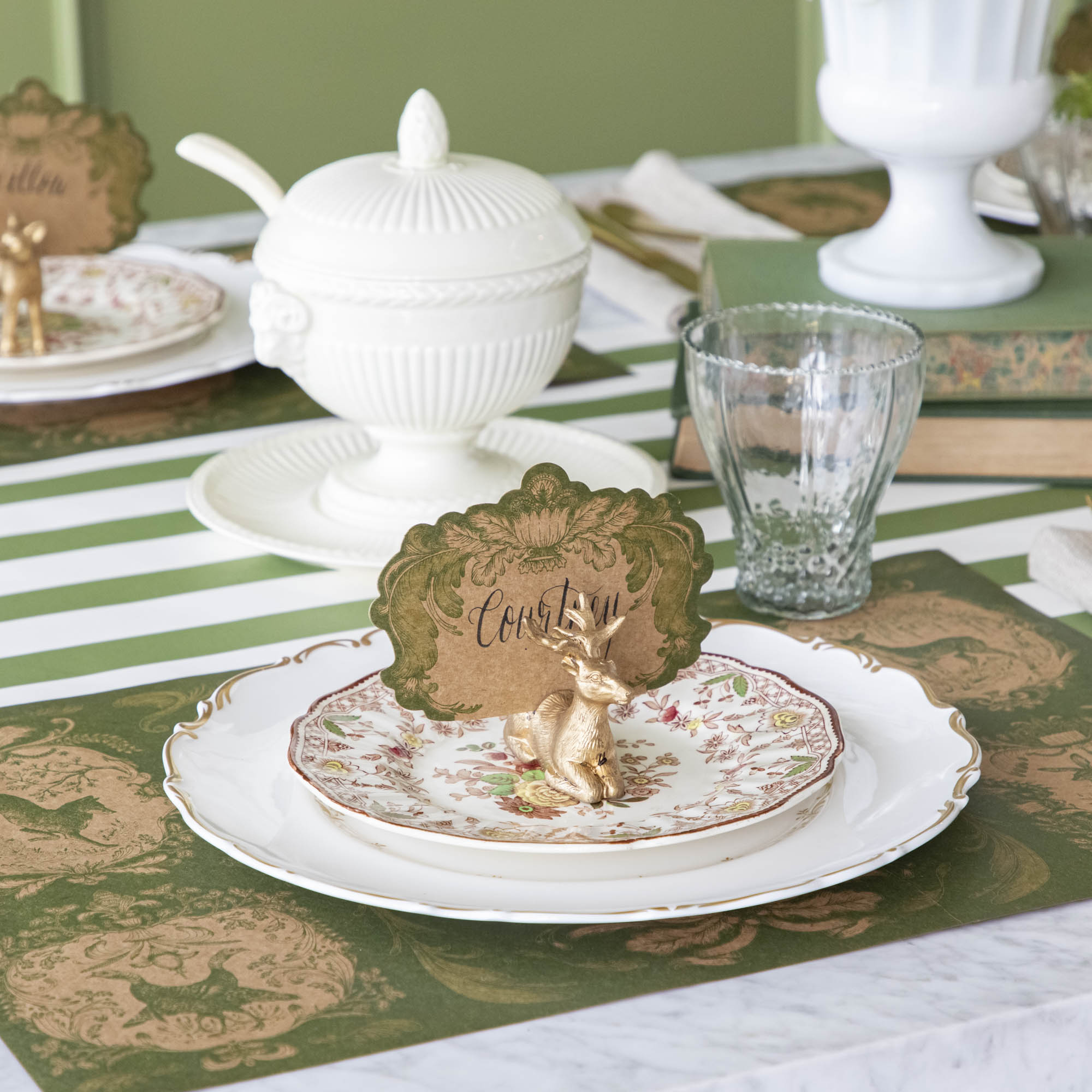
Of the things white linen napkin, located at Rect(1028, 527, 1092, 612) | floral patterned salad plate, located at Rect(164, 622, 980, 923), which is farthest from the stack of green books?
floral patterned salad plate, located at Rect(164, 622, 980, 923)

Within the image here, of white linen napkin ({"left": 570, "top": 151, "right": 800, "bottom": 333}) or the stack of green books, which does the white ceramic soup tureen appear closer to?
the stack of green books

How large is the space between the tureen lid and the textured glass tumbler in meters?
0.12

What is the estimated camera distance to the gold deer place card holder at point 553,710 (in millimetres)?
635

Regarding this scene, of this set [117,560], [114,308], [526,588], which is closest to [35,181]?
[114,308]

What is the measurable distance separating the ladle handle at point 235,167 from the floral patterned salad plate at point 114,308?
0.21 meters

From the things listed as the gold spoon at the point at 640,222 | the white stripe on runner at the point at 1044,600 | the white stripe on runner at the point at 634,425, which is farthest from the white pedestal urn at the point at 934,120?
the gold spoon at the point at 640,222

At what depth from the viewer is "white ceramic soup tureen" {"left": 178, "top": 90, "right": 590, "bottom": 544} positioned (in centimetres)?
95

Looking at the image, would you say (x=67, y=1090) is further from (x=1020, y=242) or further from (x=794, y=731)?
(x=1020, y=242)

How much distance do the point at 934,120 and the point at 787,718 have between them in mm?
623

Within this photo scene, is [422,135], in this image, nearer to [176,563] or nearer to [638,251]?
[176,563]

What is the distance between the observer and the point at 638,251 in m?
1.60

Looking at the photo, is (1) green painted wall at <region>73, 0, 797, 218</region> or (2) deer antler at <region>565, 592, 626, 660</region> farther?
(1) green painted wall at <region>73, 0, 797, 218</region>

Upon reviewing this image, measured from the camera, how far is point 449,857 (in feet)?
2.06

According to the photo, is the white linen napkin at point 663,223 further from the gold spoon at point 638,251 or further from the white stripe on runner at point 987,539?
the white stripe on runner at point 987,539
